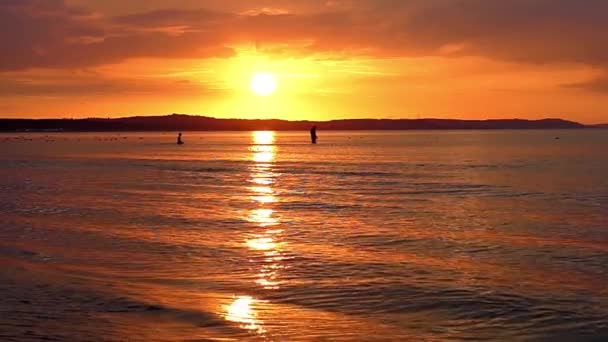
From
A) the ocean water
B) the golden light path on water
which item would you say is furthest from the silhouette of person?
the ocean water

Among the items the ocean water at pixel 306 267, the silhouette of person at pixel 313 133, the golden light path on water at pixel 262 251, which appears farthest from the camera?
the silhouette of person at pixel 313 133

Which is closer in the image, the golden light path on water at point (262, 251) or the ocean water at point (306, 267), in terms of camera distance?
the ocean water at point (306, 267)

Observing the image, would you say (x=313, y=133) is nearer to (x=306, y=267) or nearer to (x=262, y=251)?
(x=262, y=251)

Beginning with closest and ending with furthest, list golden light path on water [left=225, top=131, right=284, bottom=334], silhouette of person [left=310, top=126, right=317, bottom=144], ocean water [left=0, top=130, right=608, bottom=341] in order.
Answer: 1. ocean water [left=0, top=130, right=608, bottom=341]
2. golden light path on water [left=225, top=131, right=284, bottom=334]
3. silhouette of person [left=310, top=126, right=317, bottom=144]

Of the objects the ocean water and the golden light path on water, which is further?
the golden light path on water

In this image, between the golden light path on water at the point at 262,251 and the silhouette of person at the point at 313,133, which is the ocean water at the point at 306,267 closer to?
the golden light path on water at the point at 262,251

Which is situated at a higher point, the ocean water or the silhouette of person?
the silhouette of person

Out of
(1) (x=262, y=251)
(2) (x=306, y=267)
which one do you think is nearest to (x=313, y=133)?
(1) (x=262, y=251)

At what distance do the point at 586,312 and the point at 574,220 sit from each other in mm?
10300

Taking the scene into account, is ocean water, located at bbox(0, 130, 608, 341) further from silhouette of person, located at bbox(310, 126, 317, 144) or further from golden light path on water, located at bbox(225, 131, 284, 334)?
silhouette of person, located at bbox(310, 126, 317, 144)

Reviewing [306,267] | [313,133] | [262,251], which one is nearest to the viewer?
[306,267]

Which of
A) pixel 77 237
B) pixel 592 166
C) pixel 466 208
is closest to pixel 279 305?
pixel 77 237

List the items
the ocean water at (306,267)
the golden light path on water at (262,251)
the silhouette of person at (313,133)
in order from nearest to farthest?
1. the ocean water at (306,267)
2. the golden light path on water at (262,251)
3. the silhouette of person at (313,133)

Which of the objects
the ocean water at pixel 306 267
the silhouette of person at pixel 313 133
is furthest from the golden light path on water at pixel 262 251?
the silhouette of person at pixel 313 133
